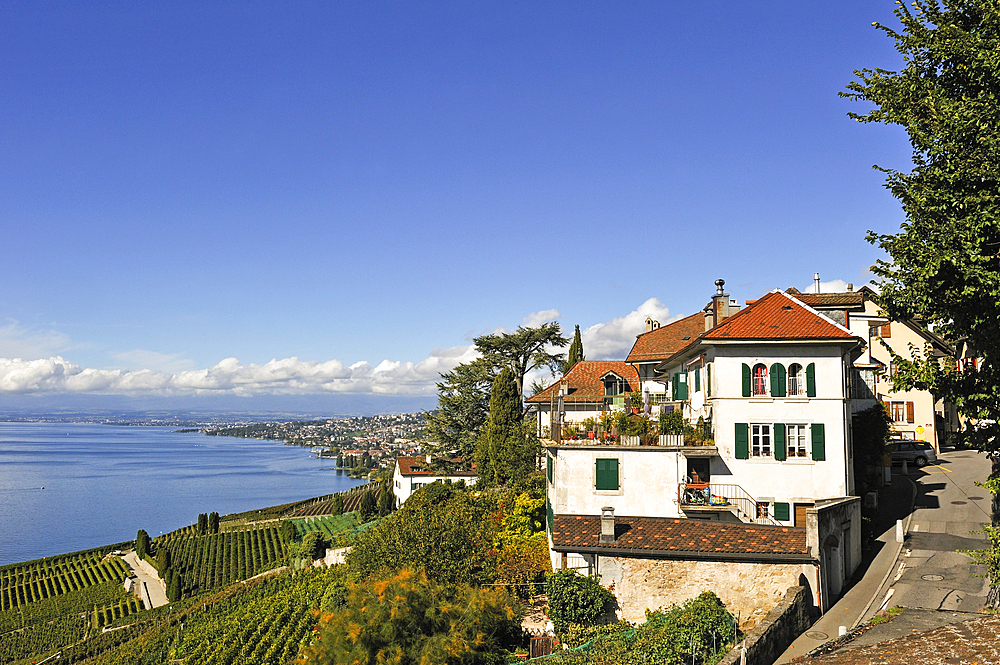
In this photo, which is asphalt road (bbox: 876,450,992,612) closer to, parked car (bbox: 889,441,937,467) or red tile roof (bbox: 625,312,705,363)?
parked car (bbox: 889,441,937,467)

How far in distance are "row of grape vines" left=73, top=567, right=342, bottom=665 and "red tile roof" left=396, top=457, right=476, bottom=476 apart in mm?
13847

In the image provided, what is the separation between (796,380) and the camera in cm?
2198

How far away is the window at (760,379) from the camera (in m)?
22.1

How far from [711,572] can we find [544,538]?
30.5ft

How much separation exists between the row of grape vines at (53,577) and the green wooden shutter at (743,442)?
53004 millimetres

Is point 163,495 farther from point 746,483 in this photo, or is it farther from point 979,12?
point 979,12

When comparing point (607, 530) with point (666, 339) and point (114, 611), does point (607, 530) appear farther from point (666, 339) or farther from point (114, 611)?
point (114, 611)

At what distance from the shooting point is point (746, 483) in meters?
22.0

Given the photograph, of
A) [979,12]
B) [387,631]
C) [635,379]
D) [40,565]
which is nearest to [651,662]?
[387,631]

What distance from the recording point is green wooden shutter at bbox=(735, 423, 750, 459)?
72.3 ft

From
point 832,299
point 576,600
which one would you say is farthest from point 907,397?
point 576,600

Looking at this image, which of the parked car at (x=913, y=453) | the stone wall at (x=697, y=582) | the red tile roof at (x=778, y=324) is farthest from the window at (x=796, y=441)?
the parked car at (x=913, y=453)

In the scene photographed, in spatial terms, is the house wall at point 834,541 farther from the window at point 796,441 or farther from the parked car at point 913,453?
the parked car at point 913,453

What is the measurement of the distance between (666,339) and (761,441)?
10.2 m
